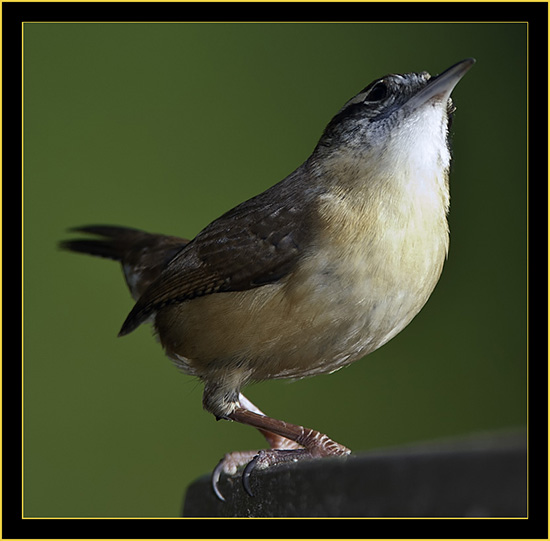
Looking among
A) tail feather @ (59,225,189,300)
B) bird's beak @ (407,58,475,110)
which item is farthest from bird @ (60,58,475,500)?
tail feather @ (59,225,189,300)

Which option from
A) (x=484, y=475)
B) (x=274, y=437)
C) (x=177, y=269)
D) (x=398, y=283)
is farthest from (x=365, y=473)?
(x=274, y=437)

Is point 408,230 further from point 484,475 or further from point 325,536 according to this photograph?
point 484,475

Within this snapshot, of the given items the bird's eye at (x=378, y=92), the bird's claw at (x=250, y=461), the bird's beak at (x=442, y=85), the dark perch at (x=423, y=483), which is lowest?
the bird's claw at (x=250, y=461)

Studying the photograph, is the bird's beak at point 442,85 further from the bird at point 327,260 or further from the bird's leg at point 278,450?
the bird's leg at point 278,450

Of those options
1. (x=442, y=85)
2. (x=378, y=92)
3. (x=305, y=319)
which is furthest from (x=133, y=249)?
(x=442, y=85)

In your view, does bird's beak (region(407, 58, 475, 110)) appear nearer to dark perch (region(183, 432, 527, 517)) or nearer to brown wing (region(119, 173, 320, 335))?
brown wing (region(119, 173, 320, 335))

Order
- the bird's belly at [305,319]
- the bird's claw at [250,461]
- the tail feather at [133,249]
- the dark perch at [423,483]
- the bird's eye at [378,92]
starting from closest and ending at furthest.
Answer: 1. the dark perch at [423,483]
2. the bird's claw at [250,461]
3. the bird's belly at [305,319]
4. the bird's eye at [378,92]
5. the tail feather at [133,249]

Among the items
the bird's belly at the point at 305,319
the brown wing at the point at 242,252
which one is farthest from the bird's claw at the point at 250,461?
the brown wing at the point at 242,252
